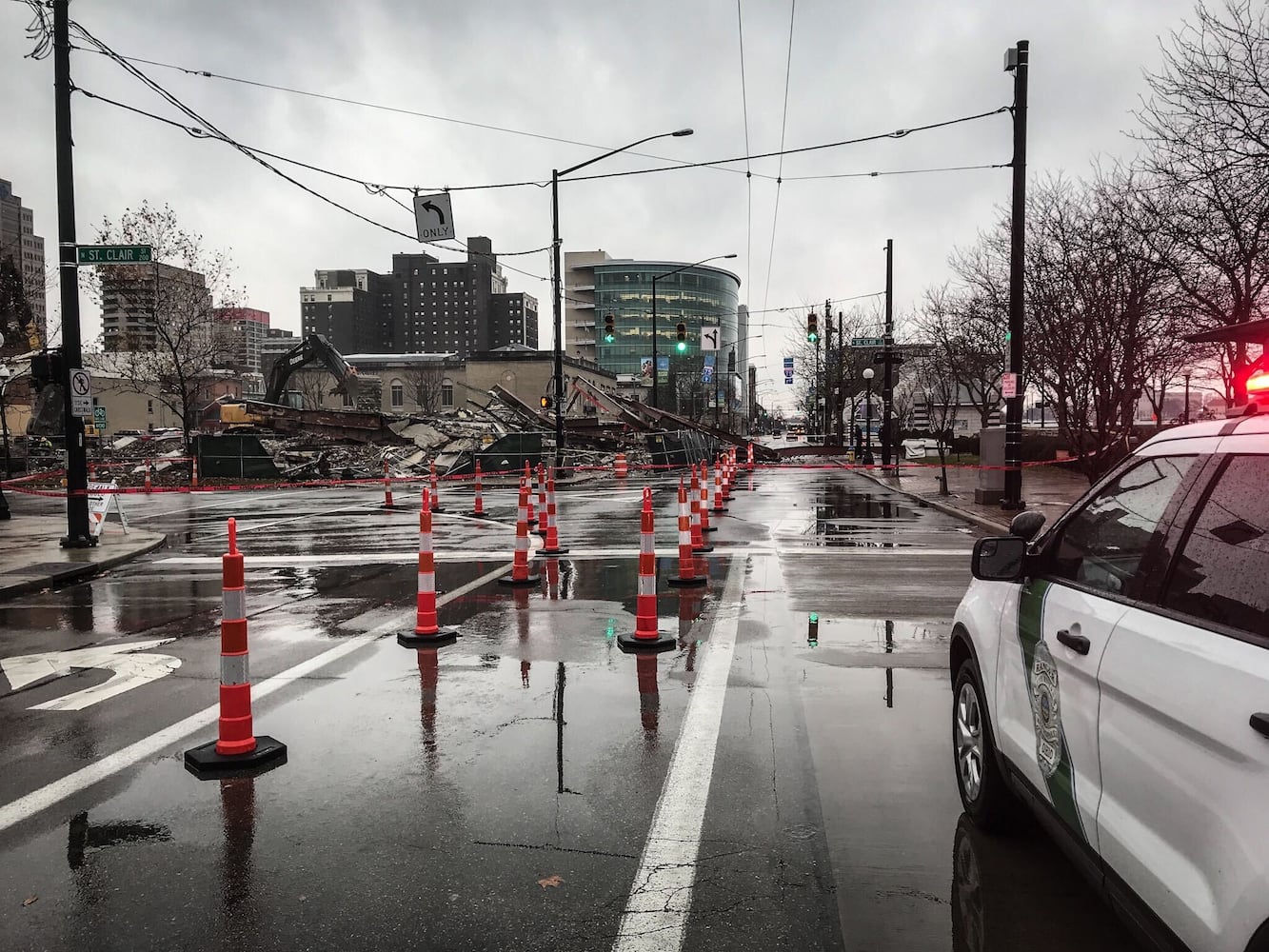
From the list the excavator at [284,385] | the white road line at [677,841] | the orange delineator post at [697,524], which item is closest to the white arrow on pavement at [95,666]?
the white road line at [677,841]

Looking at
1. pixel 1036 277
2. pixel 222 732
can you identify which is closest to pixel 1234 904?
pixel 222 732

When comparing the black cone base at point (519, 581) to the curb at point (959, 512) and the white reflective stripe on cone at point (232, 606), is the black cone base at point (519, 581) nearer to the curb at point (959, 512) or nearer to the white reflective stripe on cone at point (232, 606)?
the white reflective stripe on cone at point (232, 606)

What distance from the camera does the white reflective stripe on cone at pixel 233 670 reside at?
5184mm

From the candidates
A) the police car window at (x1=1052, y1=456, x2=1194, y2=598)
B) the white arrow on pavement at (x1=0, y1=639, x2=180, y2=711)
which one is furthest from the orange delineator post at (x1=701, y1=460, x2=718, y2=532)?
the police car window at (x1=1052, y1=456, x2=1194, y2=598)

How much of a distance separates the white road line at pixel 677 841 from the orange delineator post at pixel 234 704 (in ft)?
7.01

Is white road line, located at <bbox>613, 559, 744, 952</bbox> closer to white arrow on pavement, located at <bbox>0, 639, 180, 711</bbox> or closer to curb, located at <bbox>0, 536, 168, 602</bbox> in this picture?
white arrow on pavement, located at <bbox>0, 639, 180, 711</bbox>

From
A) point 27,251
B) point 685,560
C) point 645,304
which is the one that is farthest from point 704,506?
point 645,304

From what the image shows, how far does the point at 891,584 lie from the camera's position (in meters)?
10.7

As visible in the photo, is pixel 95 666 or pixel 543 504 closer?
pixel 95 666

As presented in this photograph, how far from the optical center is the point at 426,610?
26.3 ft

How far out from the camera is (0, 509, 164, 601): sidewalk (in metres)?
11.6

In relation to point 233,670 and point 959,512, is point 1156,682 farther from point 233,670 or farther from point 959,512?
point 959,512

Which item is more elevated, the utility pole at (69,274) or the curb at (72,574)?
the utility pole at (69,274)

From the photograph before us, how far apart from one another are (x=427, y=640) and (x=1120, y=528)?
5781 millimetres
